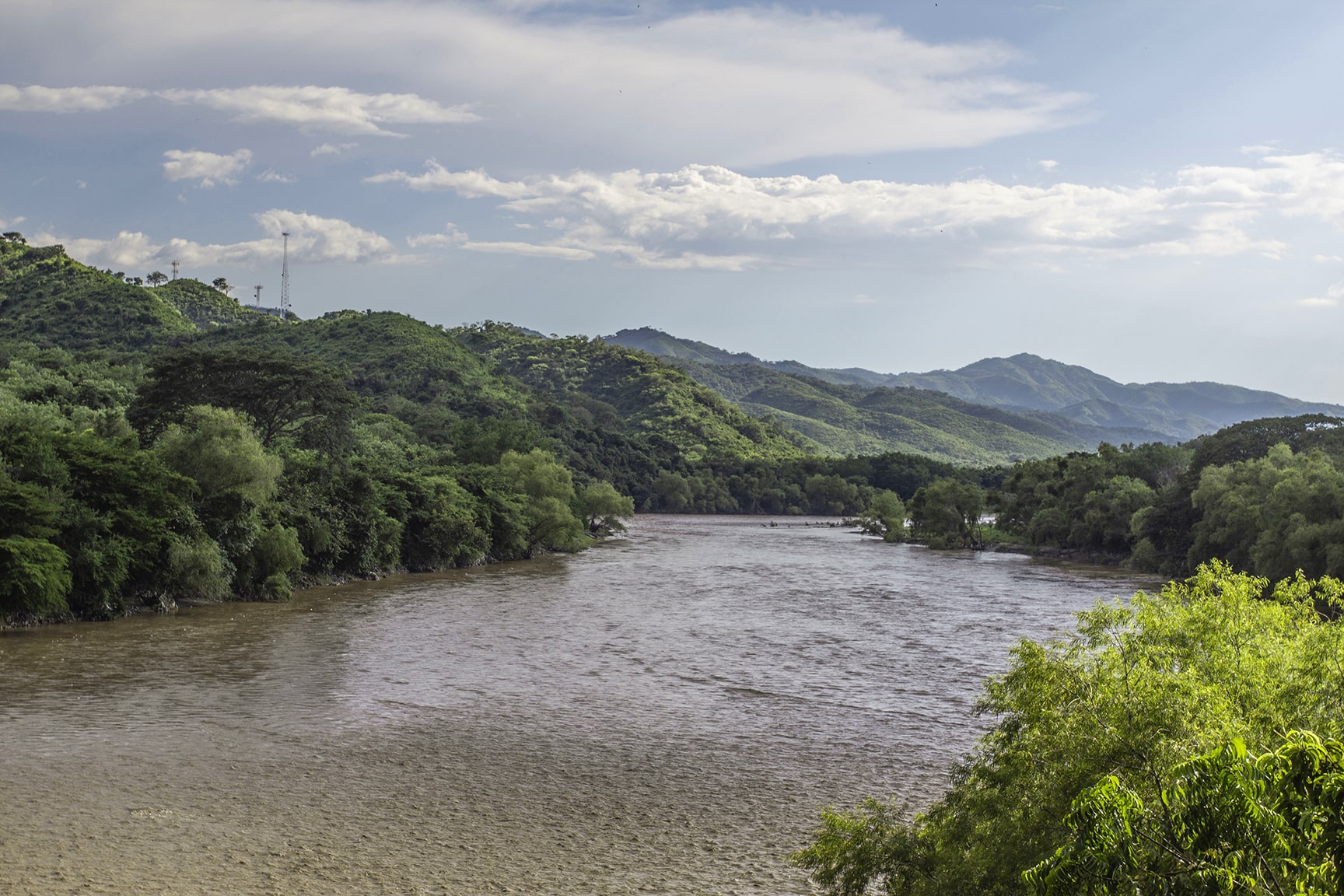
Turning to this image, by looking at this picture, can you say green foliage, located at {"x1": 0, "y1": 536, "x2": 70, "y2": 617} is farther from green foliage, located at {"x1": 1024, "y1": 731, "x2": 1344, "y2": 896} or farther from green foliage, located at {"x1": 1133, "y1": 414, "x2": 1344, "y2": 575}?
green foliage, located at {"x1": 1133, "y1": 414, "x2": 1344, "y2": 575}

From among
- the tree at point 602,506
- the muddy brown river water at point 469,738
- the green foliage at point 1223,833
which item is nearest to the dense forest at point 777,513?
the green foliage at point 1223,833

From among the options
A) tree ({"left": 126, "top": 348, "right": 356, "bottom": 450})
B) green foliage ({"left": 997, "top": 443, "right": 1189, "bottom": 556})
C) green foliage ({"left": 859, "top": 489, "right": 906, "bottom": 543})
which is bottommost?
green foliage ({"left": 859, "top": 489, "right": 906, "bottom": 543})

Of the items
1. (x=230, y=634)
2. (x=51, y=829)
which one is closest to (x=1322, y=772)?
(x=51, y=829)

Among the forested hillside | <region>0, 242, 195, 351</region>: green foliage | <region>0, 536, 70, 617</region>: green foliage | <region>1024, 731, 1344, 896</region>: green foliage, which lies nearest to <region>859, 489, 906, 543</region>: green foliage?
the forested hillside

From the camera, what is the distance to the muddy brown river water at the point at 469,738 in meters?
16.0

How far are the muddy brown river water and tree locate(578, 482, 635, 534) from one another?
37678 millimetres

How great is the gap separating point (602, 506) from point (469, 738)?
209ft

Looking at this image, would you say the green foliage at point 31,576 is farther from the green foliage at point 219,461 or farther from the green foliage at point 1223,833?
the green foliage at point 1223,833

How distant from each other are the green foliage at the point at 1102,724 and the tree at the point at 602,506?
244 feet

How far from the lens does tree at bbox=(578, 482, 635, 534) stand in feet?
290

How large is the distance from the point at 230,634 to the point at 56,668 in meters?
7.68

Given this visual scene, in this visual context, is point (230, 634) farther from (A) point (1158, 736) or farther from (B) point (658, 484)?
(B) point (658, 484)

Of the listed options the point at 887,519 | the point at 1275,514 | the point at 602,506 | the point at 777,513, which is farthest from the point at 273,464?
the point at 777,513

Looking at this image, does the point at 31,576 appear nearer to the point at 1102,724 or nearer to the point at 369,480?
the point at 369,480
